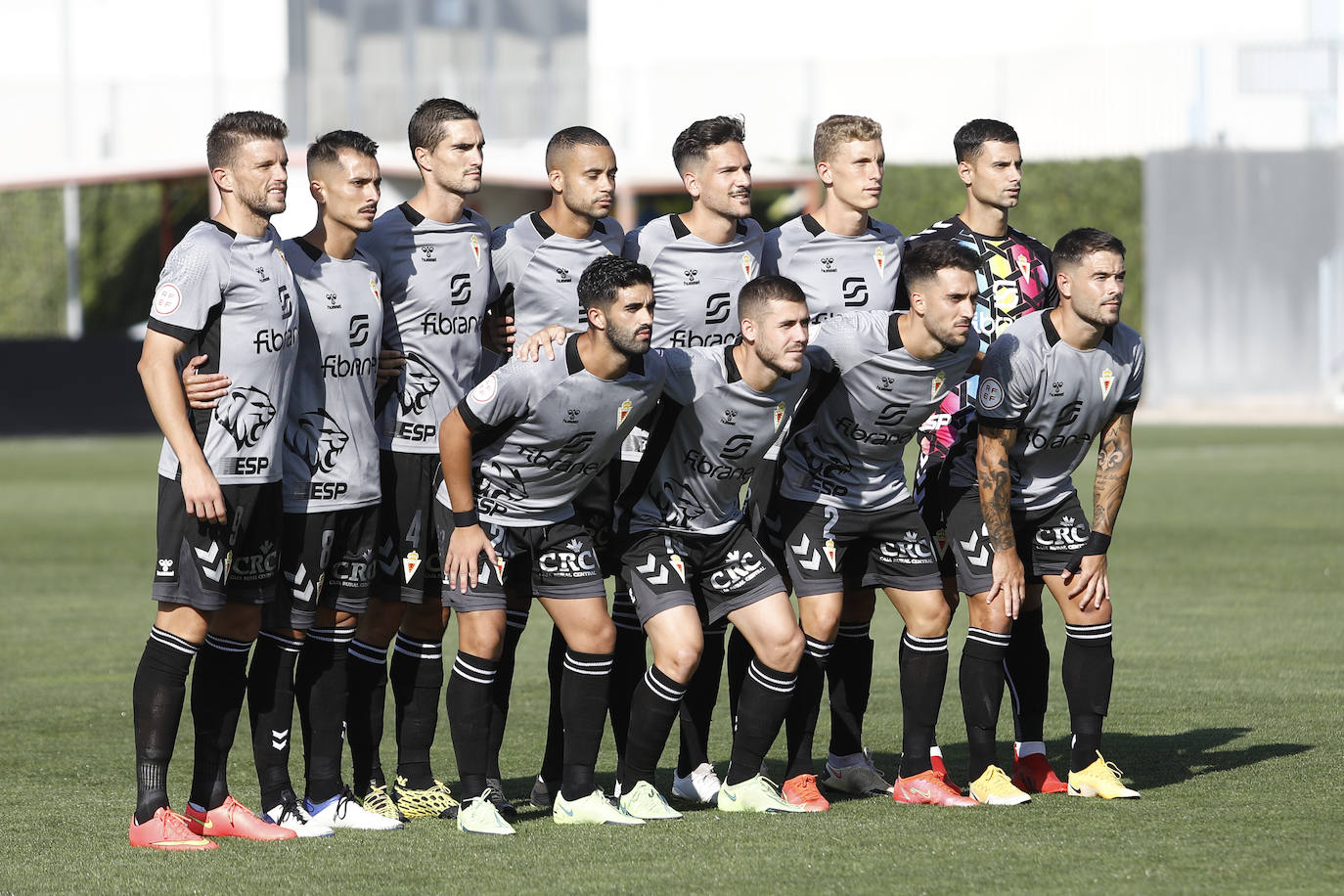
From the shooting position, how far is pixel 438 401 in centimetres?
659

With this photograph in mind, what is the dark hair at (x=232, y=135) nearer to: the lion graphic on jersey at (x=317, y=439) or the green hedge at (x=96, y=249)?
the lion graphic on jersey at (x=317, y=439)

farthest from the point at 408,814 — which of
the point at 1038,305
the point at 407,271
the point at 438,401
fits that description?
the point at 1038,305

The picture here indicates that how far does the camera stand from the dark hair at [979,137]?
23.2 ft

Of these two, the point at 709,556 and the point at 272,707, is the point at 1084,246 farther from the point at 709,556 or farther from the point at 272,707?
the point at 272,707

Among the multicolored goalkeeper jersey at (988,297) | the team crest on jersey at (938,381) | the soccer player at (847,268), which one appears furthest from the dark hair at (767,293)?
the multicolored goalkeeper jersey at (988,297)

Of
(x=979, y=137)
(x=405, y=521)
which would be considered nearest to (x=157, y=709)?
(x=405, y=521)

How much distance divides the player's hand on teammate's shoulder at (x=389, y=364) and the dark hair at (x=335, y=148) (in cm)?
69

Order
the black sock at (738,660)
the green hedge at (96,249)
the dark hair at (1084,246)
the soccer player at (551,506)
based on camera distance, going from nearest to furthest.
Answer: the soccer player at (551,506)
the dark hair at (1084,246)
the black sock at (738,660)
the green hedge at (96,249)

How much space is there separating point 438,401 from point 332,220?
731mm

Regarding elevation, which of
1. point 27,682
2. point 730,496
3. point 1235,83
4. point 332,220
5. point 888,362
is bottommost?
point 27,682

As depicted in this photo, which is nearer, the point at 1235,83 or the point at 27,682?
the point at 27,682

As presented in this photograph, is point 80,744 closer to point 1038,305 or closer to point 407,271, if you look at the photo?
point 407,271

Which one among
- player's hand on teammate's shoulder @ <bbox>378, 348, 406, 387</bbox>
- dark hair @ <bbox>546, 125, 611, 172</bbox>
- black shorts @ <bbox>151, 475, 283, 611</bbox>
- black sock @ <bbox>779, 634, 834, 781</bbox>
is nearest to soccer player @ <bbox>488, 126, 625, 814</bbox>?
dark hair @ <bbox>546, 125, 611, 172</bbox>

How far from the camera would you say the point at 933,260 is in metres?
6.28
